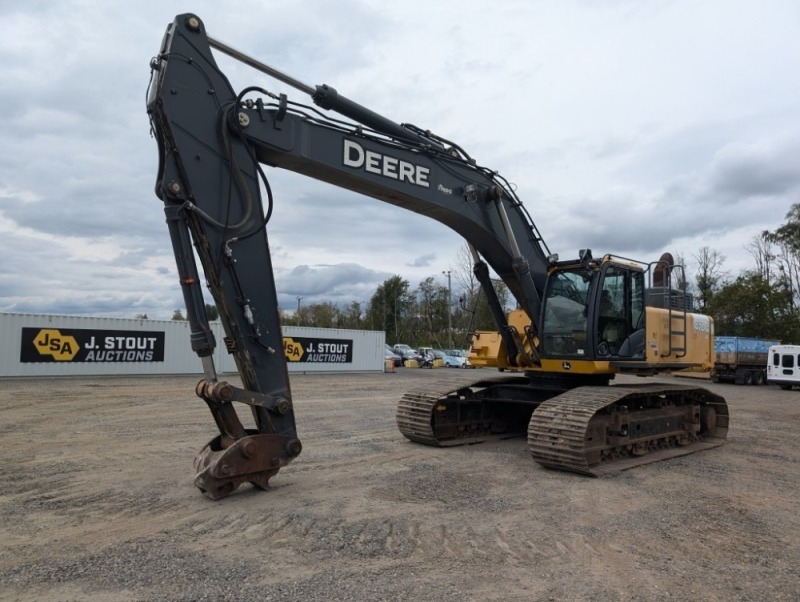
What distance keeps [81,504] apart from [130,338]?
20.2m

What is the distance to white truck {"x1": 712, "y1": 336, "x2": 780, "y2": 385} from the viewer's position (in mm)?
30500

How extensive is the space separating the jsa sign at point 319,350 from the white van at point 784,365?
Result: 19.4 metres

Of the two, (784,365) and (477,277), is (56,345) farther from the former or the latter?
(784,365)

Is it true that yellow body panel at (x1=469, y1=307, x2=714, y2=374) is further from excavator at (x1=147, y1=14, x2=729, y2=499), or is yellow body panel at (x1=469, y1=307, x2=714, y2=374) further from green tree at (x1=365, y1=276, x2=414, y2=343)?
green tree at (x1=365, y1=276, x2=414, y2=343)

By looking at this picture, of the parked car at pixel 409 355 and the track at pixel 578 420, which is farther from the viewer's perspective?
the parked car at pixel 409 355

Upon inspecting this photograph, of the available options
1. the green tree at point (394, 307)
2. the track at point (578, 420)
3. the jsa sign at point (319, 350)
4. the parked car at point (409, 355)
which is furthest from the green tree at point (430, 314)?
the track at point (578, 420)

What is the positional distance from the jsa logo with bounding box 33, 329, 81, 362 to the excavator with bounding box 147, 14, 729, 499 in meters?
18.2

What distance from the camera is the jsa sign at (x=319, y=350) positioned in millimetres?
29672

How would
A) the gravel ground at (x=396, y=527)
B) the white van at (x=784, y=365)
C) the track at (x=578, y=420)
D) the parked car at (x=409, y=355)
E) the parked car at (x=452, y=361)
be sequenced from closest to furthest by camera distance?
1. the gravel ground at (x=396, y=527)
2. the track at (x=578, y=420)
3. the white van at (x=784, y=365)
4. the parked car at (x=452, y=361)
5. the parked car at (x=409, y=355)

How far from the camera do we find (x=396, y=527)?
5.57 m

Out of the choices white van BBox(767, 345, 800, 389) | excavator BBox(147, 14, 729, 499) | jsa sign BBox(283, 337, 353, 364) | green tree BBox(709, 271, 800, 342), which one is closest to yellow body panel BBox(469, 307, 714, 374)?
excavator BBox(147, 14, 729, 499)

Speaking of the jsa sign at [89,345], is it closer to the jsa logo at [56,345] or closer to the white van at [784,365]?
the jsa logo at [56,345]

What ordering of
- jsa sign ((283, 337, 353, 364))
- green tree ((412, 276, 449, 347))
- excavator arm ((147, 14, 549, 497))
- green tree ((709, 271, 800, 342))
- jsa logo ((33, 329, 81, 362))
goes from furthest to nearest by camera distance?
green tree ((412, 276, 449, 347)) → green tree ((709, 271, 800, 342)) → jsa sign ((283, 337, 353, 364)) → jsa logo ((33, 329, 81, 362)) → excavator arm ((147, 14, 549, 497))

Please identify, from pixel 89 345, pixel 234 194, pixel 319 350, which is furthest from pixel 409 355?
pixel 234 194
